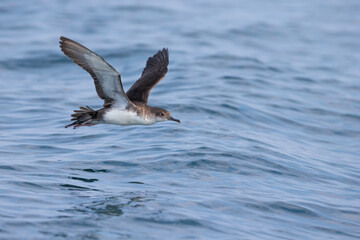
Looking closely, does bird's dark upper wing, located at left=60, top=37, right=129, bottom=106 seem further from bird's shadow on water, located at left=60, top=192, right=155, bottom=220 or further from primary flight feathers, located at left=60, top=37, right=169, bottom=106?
bird's shadow on water, located at left=60, top=192, right=155, bottom=220

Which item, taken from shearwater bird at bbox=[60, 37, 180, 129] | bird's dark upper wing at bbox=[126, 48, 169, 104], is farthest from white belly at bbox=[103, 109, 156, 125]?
bird's dark upper wing at bbox=[126, 48, 169, 104]

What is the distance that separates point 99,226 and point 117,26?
1429 centimetres

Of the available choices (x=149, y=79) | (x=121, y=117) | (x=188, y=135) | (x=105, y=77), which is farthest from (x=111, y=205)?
(x=188, y=135)

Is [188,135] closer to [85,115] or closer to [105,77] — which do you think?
[85,115]

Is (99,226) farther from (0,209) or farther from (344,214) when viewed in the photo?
(344,214)

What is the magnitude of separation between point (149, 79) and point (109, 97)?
167 centimetres

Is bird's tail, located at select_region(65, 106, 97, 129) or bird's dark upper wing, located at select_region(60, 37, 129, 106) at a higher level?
bird's dark upper wing, located at select_region(60, 37, 129, 106)

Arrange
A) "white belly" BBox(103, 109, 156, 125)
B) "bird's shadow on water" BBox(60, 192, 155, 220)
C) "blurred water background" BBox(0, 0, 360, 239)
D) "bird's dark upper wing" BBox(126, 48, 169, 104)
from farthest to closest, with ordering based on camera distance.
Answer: "bird's dark upper wing" BBox(126, 48, 169, 104), "white belly" BBox(103, 109, 156, 125), "blurred water background" BBox(0, 0, 360, 239), "bird's shadow on water" BBox(60, 192, 155, 220)

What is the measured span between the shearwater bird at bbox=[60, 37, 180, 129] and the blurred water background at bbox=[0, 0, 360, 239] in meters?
0.75

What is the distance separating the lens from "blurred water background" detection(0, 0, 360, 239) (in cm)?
688

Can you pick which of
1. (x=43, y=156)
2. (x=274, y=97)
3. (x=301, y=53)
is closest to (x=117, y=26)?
(x=301, y=53)

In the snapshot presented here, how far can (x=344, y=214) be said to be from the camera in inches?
300

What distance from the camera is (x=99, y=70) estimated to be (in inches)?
295

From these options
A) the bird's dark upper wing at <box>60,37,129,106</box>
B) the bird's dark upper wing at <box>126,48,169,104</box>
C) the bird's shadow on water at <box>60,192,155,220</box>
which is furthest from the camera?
the bird's dark upper wing at <box>126,48,169,104</box>
